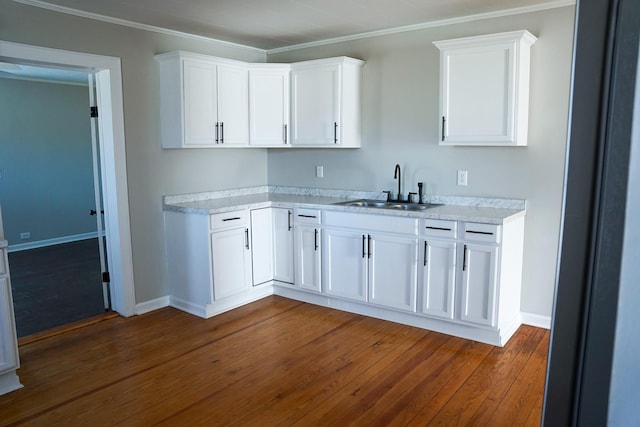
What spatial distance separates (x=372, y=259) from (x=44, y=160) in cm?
553

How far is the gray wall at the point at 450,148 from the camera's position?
137 inches

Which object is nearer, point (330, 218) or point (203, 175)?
point (330, 218)

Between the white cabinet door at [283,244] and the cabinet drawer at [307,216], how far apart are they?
71 mm

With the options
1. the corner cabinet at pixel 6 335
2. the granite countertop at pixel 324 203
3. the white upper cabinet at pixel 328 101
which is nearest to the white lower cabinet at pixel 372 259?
the granite countertop at pixel 324 203

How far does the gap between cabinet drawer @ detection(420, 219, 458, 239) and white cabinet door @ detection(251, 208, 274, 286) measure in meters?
1.54

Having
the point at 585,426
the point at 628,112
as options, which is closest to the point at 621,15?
the point at 628,112

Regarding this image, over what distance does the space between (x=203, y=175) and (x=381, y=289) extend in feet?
6.69

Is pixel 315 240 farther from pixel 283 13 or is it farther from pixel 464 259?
pixel 283 13

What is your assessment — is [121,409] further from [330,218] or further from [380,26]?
[380,26]

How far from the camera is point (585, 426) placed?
2.24 ft

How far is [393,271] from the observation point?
375 cm

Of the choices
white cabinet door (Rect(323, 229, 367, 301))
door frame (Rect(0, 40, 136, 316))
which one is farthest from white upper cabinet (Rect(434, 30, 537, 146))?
door frame (Rect(0, 40, 136, 316))

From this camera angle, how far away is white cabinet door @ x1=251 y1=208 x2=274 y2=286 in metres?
4.34

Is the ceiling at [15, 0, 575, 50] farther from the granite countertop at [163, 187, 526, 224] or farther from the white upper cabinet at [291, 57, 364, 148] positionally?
the granite countertop at [163, 187, 526, 224]
